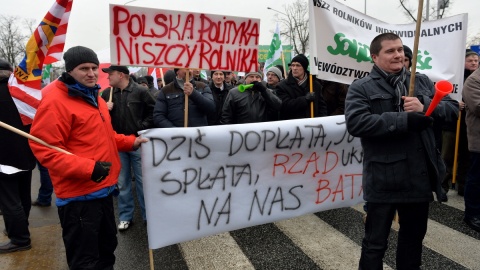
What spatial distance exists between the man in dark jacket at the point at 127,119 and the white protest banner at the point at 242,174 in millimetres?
1434

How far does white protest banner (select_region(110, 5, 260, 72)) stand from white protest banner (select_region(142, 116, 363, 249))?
0.75 meters

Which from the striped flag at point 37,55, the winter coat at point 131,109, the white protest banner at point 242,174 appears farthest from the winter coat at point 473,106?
the striped flag at point 37,55

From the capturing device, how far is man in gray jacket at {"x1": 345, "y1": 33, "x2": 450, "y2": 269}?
2.39 meters

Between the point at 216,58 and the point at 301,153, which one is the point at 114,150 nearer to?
the point at 216,58

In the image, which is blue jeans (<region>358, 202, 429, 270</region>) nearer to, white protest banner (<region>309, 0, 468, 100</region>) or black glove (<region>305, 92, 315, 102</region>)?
white protest banner (<region>309, 0, 468, 100</region>)

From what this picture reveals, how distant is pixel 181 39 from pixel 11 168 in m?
2.10

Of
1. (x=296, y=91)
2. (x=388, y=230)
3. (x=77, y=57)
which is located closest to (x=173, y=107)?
(x=296, y=91)

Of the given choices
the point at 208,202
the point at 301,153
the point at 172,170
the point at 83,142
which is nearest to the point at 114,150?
the point at 83,142

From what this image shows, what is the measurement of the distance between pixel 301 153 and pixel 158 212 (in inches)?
55.6

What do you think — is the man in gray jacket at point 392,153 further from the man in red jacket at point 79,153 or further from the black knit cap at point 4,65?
the black knit cap at point 4,65

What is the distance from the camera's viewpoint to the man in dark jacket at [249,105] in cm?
451

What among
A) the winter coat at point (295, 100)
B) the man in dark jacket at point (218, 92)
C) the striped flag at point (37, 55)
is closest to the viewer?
the striped flag at point (37, 55)

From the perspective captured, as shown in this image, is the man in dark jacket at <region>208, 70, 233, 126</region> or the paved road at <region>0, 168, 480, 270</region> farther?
the man in dark jacket at <region>208, 70, 233, 126</region>

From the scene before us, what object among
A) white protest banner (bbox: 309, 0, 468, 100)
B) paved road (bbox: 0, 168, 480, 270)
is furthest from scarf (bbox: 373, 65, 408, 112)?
white protest banner (bbox: 309, 0, 468, 100)
